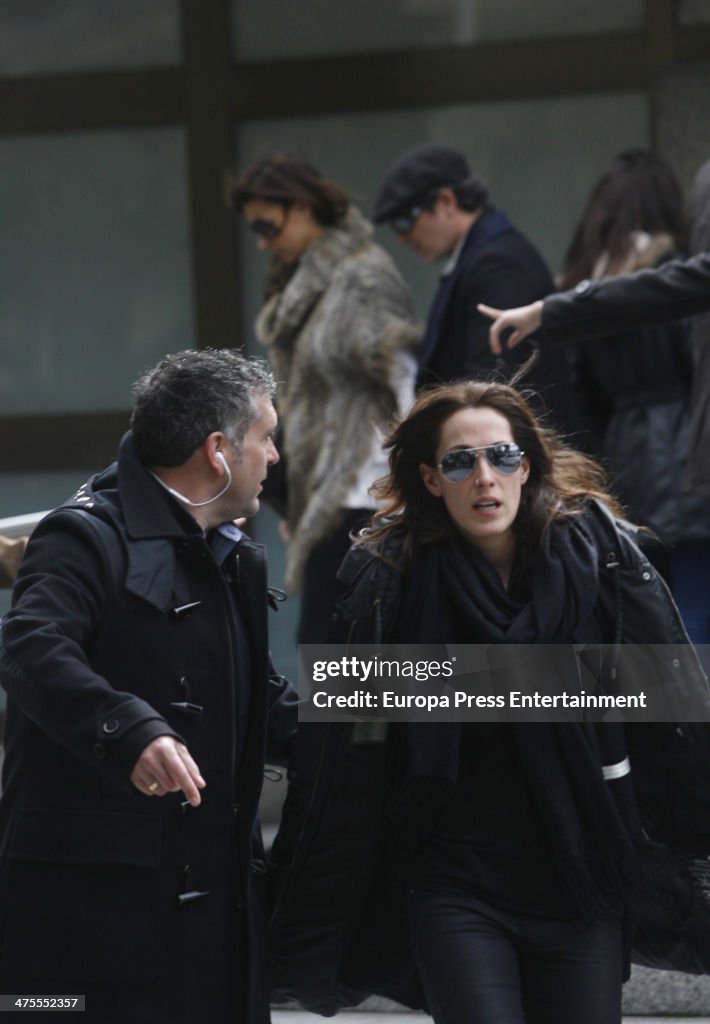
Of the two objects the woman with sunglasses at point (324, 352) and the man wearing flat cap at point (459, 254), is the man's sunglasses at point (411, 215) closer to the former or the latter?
the man wearing flat cap at point (459, 254)

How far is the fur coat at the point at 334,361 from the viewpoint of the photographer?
230 inches

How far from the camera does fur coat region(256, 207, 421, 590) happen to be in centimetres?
584

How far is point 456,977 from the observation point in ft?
11.2

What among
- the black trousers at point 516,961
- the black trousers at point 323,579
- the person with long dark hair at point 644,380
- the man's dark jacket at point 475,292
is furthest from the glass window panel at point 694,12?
the black trousers at point 516,961

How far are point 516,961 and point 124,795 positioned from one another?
79cm

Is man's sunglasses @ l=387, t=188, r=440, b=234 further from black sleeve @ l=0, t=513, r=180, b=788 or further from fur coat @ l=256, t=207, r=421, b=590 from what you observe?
black sleeve @ l=0, t=513, r=180, b=788

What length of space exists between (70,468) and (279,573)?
3.02 feet

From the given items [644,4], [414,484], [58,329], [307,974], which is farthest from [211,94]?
[307,974]

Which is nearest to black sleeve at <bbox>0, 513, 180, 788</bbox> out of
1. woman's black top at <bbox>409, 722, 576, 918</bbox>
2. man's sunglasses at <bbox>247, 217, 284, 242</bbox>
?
woman's black top at <bbox>409, 722, 576, 918</bbox>

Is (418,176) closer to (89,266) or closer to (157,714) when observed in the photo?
(89,266)

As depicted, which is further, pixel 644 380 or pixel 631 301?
pixel 644 380

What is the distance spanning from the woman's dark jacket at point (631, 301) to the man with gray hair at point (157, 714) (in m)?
1.36

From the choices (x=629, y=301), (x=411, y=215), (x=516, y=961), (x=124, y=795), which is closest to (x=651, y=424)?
(x=629, y=301)

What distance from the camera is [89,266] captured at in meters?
7.46
